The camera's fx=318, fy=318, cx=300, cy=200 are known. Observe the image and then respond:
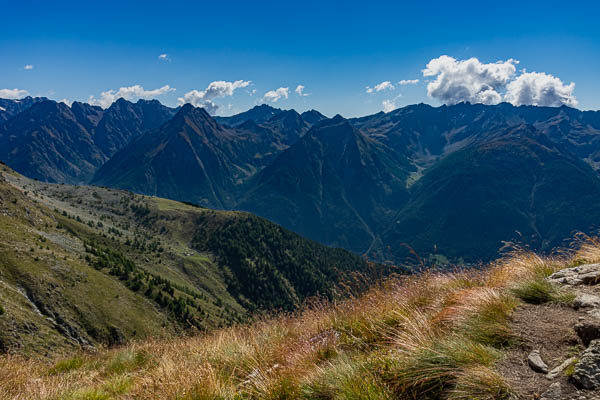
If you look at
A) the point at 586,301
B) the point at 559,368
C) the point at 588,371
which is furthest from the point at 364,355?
the point at 586,301

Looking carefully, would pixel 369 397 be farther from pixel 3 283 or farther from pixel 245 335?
pixel 3 283

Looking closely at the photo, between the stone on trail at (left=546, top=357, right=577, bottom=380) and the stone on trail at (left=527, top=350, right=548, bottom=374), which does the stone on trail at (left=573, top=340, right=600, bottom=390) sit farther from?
the stone on trail at (left=527, top=350, right=548, bottom=374)

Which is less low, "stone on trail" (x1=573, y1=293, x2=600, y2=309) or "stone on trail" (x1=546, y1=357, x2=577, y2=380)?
"stone on trail" (x1=573, y1=293, x2=600, y2=309)

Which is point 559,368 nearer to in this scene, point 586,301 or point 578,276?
point 586,301

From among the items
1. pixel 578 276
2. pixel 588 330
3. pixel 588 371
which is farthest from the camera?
pixel 578 276

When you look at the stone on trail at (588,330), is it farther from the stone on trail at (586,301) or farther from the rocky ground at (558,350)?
the stone on trail at (586,301)

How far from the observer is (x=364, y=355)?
5.25 metres

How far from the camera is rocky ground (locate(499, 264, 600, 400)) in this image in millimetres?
3391

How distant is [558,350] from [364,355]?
2645 millimetres

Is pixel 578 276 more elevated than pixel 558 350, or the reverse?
pixel 578 276

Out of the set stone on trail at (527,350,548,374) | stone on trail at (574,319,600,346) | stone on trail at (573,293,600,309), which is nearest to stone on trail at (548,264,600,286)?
stone on trail at (573,293,600,309)

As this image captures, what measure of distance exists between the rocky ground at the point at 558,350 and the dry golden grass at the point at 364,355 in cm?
23

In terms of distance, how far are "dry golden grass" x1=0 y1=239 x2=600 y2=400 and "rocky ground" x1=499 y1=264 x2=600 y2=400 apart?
0.23m

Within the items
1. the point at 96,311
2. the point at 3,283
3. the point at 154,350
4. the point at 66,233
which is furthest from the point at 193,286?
the point at 154,350
